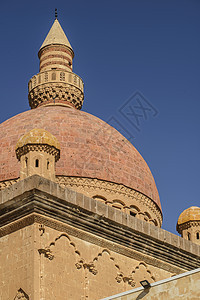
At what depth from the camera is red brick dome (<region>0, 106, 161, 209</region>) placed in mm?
17641

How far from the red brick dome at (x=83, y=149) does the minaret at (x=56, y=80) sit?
1247 millimetres

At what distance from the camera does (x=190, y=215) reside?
17047 mm

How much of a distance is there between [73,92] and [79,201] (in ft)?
29.8

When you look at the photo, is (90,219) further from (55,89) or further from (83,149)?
(55,89)

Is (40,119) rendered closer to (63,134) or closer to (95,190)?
(63,134)

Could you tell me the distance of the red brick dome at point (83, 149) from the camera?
17641 millimetres

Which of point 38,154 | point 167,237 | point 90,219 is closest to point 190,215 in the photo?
point 167,237

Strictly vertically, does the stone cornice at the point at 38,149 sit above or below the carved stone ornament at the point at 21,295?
above

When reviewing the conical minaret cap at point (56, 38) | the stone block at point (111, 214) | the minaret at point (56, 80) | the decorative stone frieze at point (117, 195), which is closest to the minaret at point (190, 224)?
the decorative stone frieze at point (117, 195)

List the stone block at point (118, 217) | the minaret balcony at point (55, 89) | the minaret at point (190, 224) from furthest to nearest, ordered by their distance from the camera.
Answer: the minaret balcony at point (55, 89)
the minaret at point (190, 224)
the stone block at point (118, 217)

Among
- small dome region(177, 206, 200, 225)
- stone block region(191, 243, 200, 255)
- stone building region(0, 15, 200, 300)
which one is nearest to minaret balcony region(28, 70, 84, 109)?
stone building region(0, 15, 200, 300)

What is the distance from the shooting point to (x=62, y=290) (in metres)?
11.9

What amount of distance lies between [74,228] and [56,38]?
11458 mm

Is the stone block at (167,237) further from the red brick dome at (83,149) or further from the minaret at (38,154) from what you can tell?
the red brick dome at (83,149)
